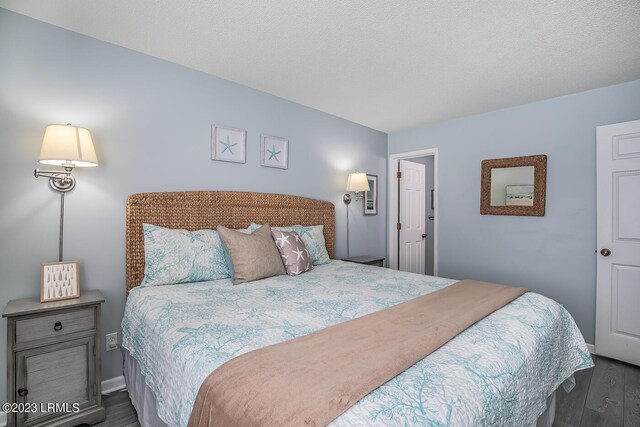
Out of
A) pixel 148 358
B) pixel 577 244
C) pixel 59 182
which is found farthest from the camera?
pixel 577 244

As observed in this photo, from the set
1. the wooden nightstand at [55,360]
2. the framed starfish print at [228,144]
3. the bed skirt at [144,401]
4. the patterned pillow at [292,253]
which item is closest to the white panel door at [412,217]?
the patterned pillow at [292,253]

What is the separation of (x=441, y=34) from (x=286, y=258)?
194 centimetres

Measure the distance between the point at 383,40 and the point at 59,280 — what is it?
2.58 metres

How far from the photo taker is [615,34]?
1989 mm

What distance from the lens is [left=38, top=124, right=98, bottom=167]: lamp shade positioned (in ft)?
5.82

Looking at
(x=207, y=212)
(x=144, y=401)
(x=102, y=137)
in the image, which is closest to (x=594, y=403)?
(x=144, y=401)

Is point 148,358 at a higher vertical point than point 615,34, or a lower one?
lower

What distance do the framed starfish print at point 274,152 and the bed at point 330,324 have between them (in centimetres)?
74

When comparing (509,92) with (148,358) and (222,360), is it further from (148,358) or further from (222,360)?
(148,358)

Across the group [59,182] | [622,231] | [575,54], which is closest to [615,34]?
[575,54]

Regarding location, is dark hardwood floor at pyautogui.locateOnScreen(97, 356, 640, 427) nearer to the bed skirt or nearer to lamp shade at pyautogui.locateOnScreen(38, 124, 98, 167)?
the bed skirt

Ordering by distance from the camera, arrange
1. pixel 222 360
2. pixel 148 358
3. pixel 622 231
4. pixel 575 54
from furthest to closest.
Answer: pixel 622 231
pixel 575 54
pixel 148 358
pixel 222 360

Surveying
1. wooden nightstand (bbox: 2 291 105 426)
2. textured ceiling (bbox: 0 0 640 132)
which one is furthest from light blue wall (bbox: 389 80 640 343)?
wooden nightstand (bbox: 2 291 105 426)

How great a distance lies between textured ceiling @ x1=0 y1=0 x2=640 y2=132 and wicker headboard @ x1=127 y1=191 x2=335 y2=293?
3.54ft
